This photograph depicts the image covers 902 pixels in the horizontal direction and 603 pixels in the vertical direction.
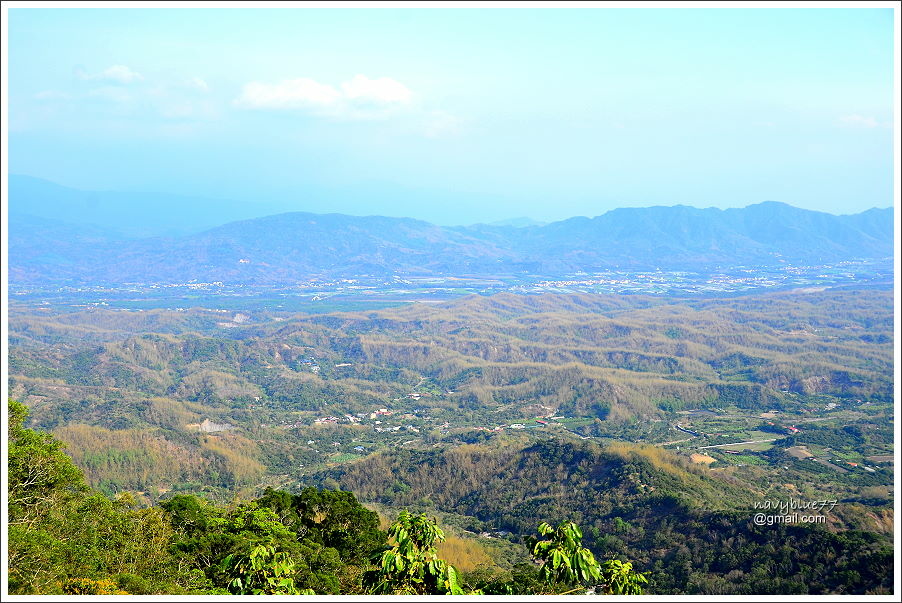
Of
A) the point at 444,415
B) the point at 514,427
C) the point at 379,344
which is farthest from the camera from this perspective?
the point at 379,344

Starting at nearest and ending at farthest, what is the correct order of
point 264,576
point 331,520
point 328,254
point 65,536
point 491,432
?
point 264,576, point 65,536, point 331,520, point 491,432, point 328,254

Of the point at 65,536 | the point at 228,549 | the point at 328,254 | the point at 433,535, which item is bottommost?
the point at 228,549

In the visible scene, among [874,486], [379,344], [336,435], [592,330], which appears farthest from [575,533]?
[592,330]

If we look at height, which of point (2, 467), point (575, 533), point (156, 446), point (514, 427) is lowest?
point (514, 427)

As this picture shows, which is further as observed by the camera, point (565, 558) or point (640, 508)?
point (640, 508)

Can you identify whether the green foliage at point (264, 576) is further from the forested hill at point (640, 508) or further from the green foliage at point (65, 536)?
the forested hill at point (640, 508)

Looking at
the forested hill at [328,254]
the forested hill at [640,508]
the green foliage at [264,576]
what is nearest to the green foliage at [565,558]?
the green foliage at [264,576]

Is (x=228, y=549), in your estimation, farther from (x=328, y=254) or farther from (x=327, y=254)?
(x=328, y=254)

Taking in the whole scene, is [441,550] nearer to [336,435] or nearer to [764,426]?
[336,435]

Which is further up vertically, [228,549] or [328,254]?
[328,254]

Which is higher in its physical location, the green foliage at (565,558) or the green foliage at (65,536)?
the green foliage at (565,558)

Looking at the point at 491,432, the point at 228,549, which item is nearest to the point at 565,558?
the point at 228,549
